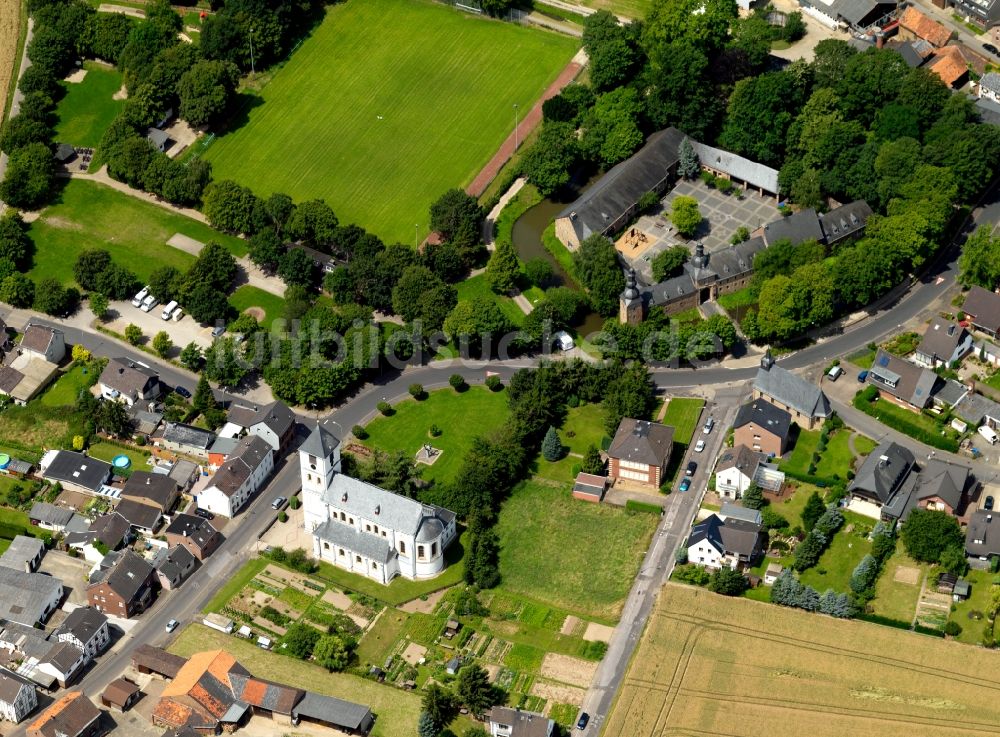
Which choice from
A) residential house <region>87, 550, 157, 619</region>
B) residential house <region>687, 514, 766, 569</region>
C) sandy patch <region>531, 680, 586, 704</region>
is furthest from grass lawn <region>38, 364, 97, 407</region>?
residential house <region>687, 514, 766, 569</region>

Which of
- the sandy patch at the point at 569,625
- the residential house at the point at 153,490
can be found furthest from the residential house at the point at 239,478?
the sandy patch at the point at 569,625

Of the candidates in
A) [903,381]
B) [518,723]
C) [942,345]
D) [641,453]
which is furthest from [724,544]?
[942,345]

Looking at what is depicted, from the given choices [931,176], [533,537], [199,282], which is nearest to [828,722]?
[533,537]

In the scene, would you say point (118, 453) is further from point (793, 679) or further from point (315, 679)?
point (793, 679)

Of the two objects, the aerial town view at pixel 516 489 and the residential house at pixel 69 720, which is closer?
the residential house at pixel 69 720

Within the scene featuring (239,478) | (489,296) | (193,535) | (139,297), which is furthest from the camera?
(489,296)

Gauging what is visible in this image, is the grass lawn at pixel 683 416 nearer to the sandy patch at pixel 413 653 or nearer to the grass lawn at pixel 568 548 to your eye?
the grass lawn at pixel 568 548
